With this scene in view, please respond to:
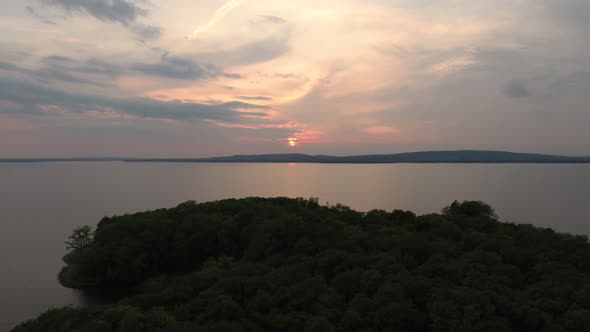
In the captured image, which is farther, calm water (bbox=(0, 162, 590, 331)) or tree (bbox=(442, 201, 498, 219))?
tree (bbox=(442, 201, 498, 219))

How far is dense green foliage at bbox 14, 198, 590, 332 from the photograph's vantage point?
21594 millimetres

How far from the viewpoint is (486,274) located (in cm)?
2714

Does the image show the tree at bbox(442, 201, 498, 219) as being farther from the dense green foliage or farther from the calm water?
the calm water

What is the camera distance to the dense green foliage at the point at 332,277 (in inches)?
850

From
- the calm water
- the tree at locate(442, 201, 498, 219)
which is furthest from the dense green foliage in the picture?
the tree at locate(442, 201, 498, 219)

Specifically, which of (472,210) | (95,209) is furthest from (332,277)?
(95,209)

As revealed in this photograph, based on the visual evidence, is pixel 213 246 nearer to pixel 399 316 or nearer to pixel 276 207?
pixel 276 207

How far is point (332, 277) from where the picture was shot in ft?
101

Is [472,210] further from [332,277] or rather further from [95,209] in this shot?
[95,209]

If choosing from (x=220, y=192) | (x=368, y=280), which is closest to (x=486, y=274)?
(x=368, y=280)

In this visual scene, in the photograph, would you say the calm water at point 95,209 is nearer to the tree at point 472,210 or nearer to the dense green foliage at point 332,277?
the dense green foliage at point 332,277

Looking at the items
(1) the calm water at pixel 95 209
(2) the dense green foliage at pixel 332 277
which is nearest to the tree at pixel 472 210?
(2) the dense green foliage at pixel 332 277

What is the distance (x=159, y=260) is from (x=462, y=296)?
129 ft

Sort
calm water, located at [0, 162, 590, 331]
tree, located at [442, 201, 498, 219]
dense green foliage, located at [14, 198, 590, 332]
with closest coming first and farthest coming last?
dense green foliage, located at [14, 198, 590, 332]
calm water, located at [0, 162, 590, 331]
tree, located at [442, 201, 498, 219]
